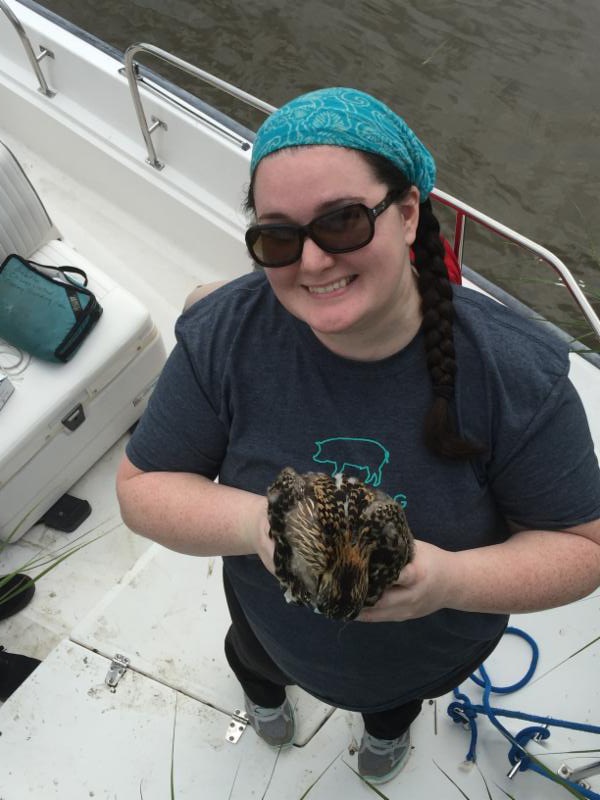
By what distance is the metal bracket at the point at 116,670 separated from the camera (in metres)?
1.97

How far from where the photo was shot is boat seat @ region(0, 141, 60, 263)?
7.70 ft

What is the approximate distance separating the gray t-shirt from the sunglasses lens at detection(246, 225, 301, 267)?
16 cm

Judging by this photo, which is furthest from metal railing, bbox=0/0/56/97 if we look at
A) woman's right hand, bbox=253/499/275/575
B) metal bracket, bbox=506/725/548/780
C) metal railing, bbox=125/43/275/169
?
metal bracket, bbox=506/725/548/780

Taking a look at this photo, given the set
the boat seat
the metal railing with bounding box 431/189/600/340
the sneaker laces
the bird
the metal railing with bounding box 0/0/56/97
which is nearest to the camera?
the bird

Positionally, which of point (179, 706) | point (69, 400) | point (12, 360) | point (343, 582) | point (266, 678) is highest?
point (343, 582)

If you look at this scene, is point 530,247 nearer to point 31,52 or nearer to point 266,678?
point 266,678

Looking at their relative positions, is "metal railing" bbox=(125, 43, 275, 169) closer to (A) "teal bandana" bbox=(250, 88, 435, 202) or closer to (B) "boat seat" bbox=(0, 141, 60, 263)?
(B) "boat seat" bbox=(0, 141, 60, 263)

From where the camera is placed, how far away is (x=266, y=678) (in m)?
1.65

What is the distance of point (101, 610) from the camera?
2.12 metres

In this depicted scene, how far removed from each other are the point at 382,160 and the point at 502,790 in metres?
1.54

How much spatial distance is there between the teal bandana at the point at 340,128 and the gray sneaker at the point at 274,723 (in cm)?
134

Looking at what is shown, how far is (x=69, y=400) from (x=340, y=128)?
61.2 inches

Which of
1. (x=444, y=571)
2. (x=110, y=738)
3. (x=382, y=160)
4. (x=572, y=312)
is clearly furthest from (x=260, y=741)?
(x=572, y=312)

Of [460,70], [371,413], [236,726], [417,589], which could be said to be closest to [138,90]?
[371,413]
